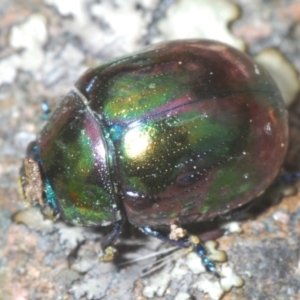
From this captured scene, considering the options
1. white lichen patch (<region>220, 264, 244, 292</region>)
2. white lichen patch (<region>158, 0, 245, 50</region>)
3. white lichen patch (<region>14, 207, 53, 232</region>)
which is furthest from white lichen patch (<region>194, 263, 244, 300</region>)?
white lichen patch (<region>158, 0, 245, 50</region>)

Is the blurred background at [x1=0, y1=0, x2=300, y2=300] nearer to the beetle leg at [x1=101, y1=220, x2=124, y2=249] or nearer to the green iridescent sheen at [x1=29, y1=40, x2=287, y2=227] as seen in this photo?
the beetle leg at [x1=101, y1=220, x2=124, y2=249]

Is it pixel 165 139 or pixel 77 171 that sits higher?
pixel 165 139

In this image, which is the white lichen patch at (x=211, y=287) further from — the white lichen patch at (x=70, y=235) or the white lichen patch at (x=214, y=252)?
the white lichen patch at (x=70, y=235)

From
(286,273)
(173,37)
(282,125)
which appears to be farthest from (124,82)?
(286,273)

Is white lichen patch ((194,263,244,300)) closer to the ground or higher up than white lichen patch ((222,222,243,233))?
closer to the ground

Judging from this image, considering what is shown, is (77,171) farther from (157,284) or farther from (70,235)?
(157,284)

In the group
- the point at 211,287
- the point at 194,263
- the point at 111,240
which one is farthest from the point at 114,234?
the point at 211,287
